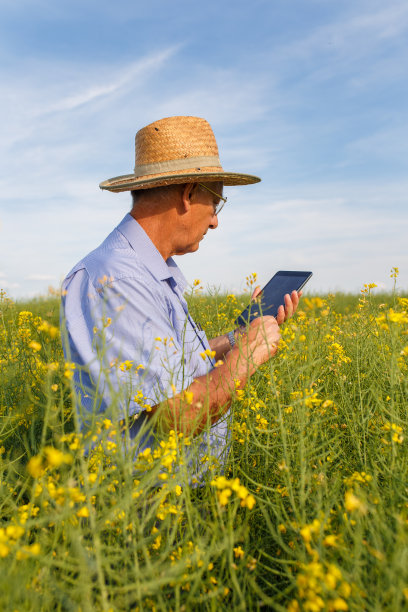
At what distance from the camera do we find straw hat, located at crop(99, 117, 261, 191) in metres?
2.54

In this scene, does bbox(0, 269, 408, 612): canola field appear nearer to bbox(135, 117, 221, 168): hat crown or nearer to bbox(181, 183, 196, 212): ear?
bbox(181, 183, 196, 212): ear

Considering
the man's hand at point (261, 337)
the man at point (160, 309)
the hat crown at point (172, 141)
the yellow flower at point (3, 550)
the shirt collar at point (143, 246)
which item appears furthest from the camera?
the hat crown at point (172, 141)

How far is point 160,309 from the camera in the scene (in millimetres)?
2252

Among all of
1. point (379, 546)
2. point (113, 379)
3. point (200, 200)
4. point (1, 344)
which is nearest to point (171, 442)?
point (113, 379)

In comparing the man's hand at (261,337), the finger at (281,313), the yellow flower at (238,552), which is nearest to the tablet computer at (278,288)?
the finger at (281,313)

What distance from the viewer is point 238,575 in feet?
4.99

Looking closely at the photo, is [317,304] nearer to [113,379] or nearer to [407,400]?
[113,379]

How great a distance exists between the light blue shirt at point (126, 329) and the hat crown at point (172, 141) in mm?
566

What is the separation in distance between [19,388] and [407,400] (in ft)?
7.91

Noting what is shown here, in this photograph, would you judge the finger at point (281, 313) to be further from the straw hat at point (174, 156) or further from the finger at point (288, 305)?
the straw hat at point (174, 156)

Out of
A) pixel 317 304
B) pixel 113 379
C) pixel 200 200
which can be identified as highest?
pixel 200 200

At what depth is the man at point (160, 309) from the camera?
6.29 ft

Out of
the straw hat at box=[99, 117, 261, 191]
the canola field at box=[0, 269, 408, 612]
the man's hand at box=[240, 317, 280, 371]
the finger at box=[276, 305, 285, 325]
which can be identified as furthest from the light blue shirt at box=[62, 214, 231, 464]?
the finger at box=[276, 305, 285, 325]

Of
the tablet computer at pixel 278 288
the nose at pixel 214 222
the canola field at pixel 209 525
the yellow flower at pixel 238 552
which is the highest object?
the nose at pixel 214 222
